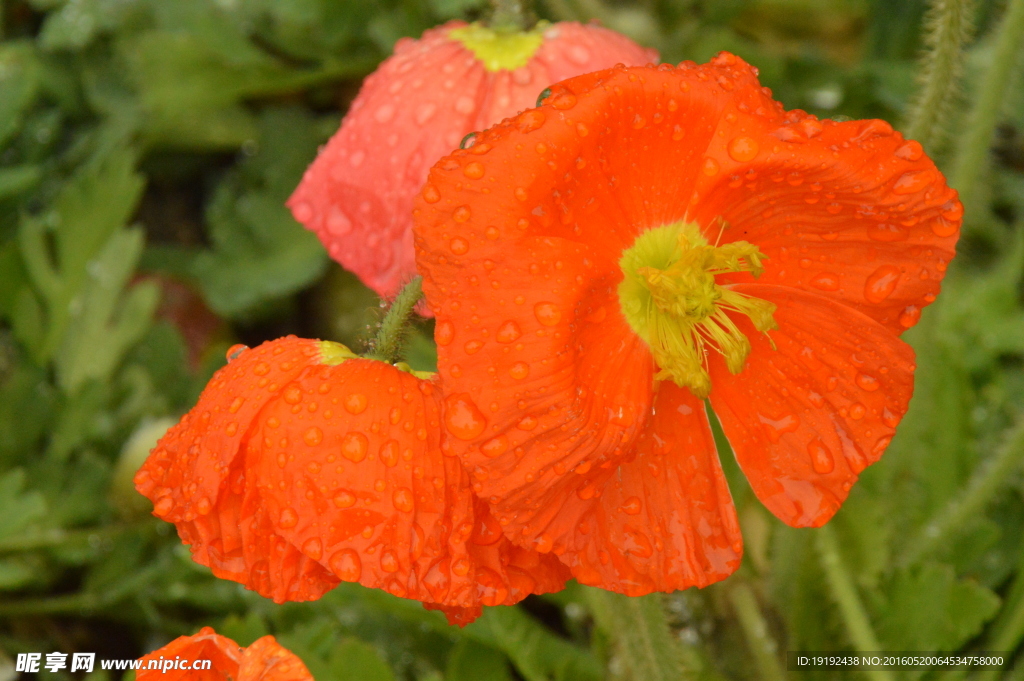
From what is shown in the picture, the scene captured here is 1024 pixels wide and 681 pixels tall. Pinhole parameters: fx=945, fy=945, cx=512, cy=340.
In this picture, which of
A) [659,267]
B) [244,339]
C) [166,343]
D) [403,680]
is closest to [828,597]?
[403,680]

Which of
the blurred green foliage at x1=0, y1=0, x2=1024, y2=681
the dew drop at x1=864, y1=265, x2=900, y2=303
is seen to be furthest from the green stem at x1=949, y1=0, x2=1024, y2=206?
the dew drop at x1=864, y1=265, x2=900, y2=303

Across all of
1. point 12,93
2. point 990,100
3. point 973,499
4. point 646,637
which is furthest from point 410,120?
point 12,93

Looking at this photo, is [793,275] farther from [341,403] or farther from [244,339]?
[244,339]

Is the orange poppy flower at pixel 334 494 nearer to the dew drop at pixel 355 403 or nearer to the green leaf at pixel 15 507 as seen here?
the dew drop at pixel 355 403

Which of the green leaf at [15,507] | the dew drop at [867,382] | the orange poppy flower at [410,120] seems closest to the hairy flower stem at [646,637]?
the dew drop at [867,382]

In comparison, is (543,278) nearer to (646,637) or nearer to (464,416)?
(464,416)

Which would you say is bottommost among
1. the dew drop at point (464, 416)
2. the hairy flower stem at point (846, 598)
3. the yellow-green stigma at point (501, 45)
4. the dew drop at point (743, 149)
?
the hairy flower stem at point (846, 598)

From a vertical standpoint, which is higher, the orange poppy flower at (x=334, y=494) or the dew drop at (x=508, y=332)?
the dew drop at (x=508, y=332)
